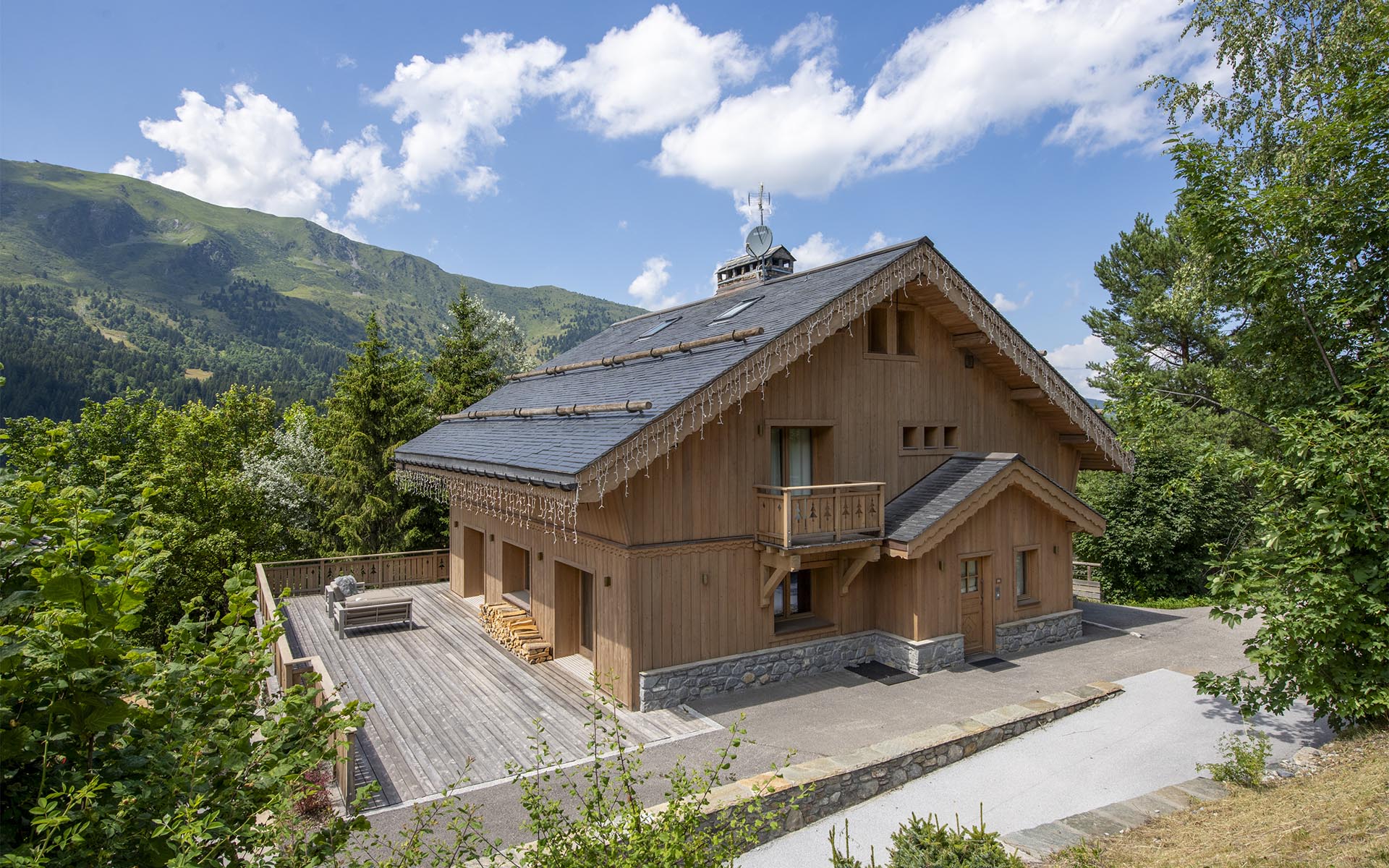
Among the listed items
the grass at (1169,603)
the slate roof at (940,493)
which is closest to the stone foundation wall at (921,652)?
the slate roof at (940,493)

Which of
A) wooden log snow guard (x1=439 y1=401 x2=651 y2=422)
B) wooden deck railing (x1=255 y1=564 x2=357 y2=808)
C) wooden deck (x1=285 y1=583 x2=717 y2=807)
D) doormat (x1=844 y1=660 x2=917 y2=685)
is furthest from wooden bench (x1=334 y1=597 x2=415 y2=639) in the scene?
doormat (x1=844 y1=660 x2=917 y2=685)

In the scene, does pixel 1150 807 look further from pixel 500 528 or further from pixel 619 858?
pixel 500 528

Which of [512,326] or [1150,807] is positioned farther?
[512,326]

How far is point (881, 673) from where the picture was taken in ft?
41.9

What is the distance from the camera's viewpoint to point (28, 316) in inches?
5645

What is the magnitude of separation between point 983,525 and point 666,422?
6940mm

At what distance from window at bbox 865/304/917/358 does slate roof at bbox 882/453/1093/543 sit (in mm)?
2358

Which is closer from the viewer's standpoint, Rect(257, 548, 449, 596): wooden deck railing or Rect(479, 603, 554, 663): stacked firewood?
Rect(479, 603, 554, 663): stacked firewood

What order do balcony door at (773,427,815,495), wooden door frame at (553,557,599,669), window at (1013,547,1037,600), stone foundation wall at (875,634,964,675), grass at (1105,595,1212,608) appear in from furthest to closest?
grass at (1105,595,1212,608) → window at (1013,547,1037,600) → wooden door frame at (553,557,599,669) → balcony door at (773,427,815,495) → stone foundation wall at (875,634,964,675)

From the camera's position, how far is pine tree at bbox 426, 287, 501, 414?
27328mm

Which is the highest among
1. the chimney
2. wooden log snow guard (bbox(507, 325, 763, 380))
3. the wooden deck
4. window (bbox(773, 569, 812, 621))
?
the chimney

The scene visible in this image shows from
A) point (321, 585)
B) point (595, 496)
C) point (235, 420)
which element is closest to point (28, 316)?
point (235, 420)

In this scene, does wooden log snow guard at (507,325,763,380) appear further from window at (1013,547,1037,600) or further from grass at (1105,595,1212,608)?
grass at (1105,595,1212,608)

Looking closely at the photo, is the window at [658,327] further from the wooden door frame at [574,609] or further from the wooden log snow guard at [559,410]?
the wooden door frame at [574,609]
